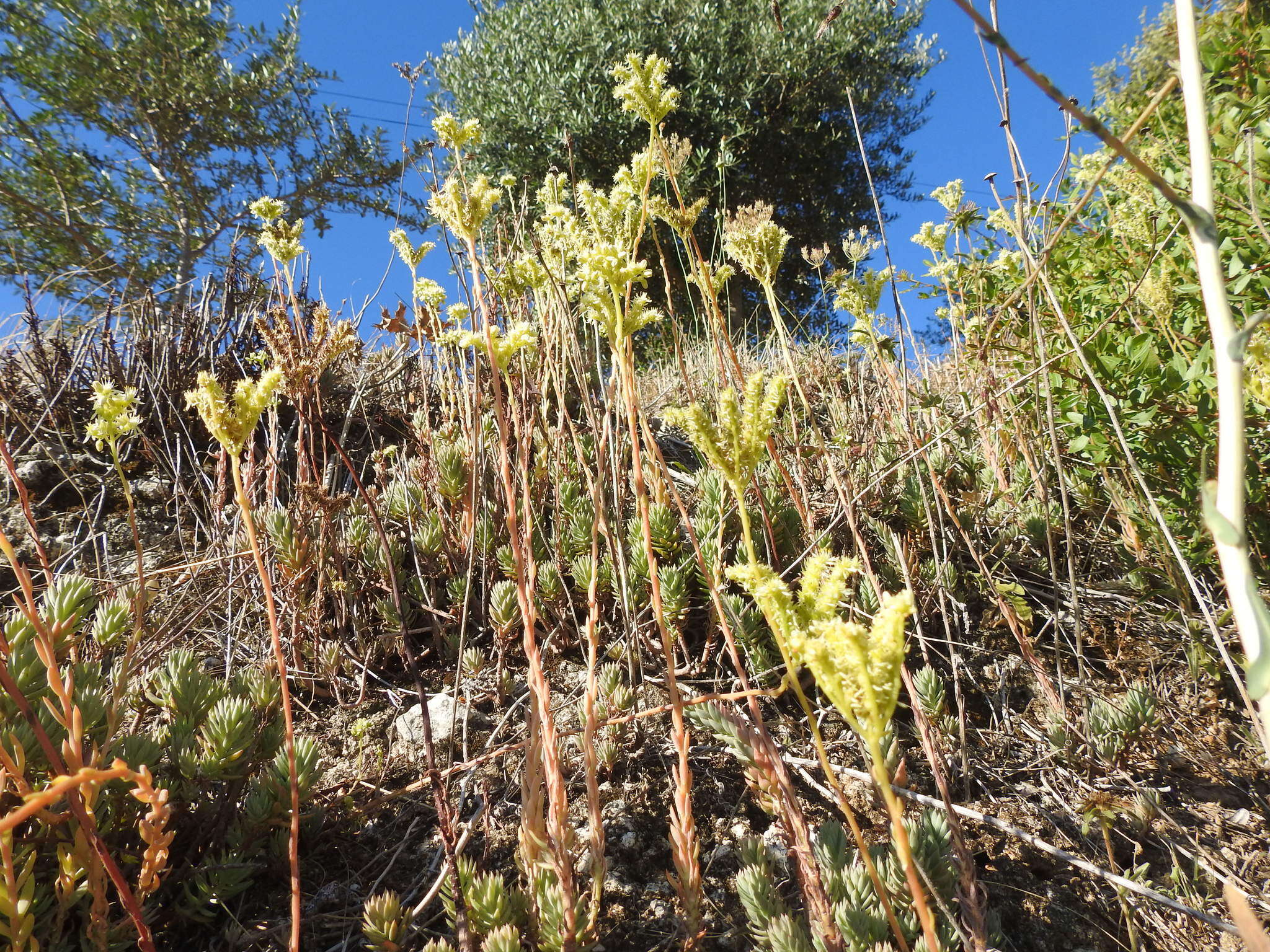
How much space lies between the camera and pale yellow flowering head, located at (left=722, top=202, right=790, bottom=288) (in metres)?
1.65

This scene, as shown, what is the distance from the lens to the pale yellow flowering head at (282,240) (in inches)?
76.6

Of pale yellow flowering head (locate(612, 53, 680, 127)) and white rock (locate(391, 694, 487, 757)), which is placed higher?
pale yellow flowering head (locate(612, 53, 680, 127))

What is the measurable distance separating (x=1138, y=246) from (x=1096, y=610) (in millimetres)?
985

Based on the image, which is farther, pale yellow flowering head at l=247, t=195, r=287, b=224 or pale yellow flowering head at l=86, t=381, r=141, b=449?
pale yellow flowering head at l=247, t=195, r=287, b=224

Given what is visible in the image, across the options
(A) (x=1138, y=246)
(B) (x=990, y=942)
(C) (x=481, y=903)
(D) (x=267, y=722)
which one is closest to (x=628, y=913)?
(C) (x=481, y=903)

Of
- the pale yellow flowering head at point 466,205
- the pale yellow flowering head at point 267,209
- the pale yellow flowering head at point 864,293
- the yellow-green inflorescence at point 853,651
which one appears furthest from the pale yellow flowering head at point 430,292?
the yellow-green inflorescence at point 853,651

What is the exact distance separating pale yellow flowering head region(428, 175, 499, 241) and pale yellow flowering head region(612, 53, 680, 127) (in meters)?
0.51

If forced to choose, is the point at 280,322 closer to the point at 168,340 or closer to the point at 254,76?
the point at 168,340

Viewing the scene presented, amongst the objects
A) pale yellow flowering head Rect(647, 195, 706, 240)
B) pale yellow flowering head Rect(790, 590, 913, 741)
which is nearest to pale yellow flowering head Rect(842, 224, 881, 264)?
pale yellow flowering head Rect(647, 195, 706, 240)

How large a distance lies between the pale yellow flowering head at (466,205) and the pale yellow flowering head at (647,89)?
513 millimetres

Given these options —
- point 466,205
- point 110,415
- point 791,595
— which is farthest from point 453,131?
point 791,595

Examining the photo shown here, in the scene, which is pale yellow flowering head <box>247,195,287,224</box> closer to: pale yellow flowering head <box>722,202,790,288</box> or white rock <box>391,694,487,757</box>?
pale yellow flowering head <box>722,202,790,288</box>

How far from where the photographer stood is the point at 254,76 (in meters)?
9.32

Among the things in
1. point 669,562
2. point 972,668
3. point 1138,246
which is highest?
point 1138,246
